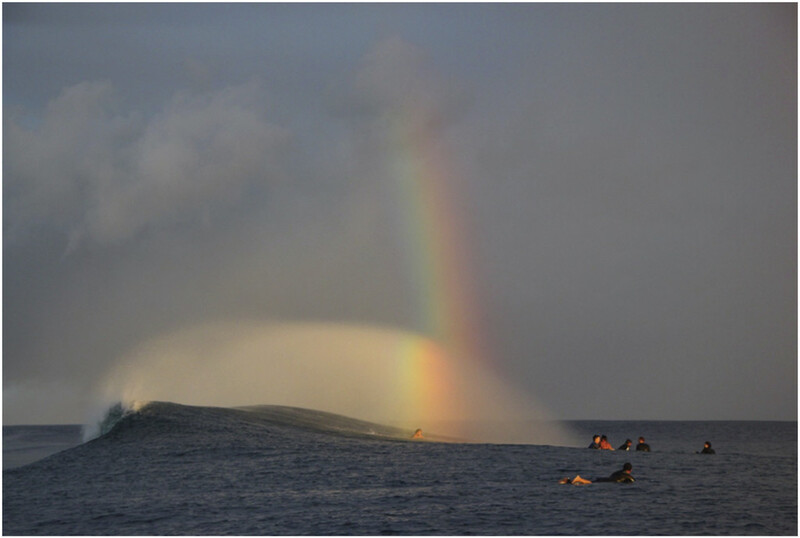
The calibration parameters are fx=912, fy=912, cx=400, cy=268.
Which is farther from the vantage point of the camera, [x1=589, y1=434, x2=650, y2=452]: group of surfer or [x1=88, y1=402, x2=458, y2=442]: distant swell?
[x1=589, y1=434, x2=650, y2=452]: group of surfer

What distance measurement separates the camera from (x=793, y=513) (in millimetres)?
27219

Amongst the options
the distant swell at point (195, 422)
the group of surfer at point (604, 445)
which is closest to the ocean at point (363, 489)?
the distant swell at point (195, 422)

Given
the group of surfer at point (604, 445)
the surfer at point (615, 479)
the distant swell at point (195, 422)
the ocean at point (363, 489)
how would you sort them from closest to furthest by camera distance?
the ocean at point (363, 489), the surfer at point (615, 479), the distant swell at point (195, 422), the group of surfer at point (604, 445)

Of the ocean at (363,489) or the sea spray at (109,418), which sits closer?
the ocean at (363,489)

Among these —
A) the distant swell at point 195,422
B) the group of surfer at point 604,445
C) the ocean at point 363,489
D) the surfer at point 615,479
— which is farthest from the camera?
the group of surfer at point 604,445

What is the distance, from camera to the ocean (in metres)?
25.4

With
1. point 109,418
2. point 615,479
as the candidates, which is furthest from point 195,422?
point 615,479

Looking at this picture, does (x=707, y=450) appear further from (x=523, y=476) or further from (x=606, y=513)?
(x=606, y=513)

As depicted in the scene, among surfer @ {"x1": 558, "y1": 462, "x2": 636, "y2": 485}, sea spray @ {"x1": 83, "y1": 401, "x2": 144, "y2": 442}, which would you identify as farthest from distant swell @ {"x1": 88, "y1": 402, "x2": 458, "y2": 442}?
surfer @ {"x1": 558, "y1": 462, "x2": 636, "y2": 485}

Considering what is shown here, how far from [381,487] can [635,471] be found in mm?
10534

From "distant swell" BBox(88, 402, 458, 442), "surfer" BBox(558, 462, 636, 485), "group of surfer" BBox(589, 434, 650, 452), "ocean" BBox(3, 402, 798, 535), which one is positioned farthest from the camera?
"group of surfer" BBox(589, 434, 650, 452)

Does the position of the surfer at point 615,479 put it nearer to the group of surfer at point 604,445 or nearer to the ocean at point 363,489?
the ocean at point 363,489

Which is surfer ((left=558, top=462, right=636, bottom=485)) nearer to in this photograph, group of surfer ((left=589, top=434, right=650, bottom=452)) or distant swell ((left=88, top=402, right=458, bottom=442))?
group of surfer ((left=589, top=434, right=650, bottom=452))

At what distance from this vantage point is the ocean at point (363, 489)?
2536 centimetres
